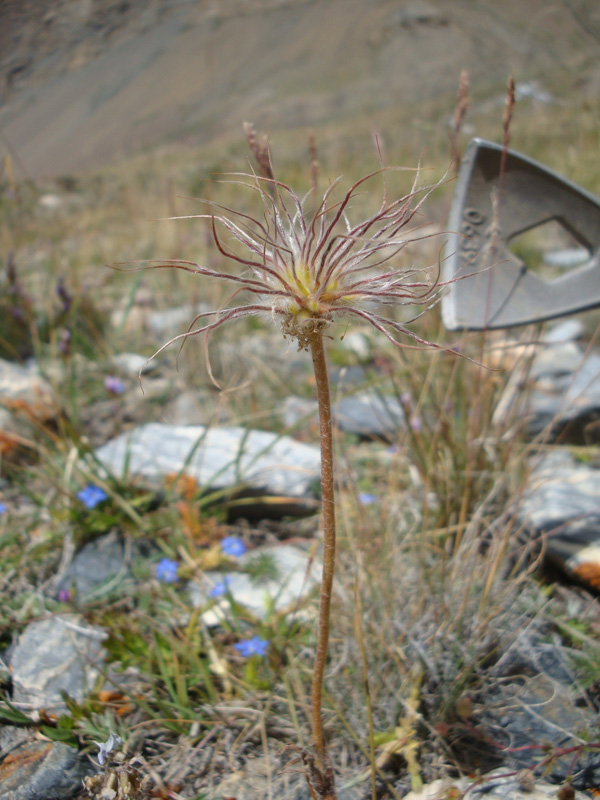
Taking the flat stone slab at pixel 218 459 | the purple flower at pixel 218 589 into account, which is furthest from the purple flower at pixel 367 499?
the purple flower at pixel 218 589

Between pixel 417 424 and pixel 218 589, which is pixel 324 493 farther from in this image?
pixel 417 424

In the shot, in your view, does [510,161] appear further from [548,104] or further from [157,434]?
[548,104]

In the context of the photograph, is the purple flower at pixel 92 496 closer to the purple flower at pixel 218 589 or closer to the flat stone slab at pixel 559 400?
the purple flower at pixel 218 589

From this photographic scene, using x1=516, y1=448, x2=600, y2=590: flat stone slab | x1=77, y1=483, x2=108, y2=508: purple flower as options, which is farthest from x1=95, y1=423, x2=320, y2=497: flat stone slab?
x1=516, y1=448, x2=600, y2=590: flat stone slab

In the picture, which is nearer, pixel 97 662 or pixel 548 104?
pixel 97 662

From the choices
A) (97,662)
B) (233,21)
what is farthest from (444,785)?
(233,21)

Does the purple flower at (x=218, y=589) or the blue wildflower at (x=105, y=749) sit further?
the purple flower at (x=218, y=589)

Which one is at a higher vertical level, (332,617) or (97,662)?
(332,617)
